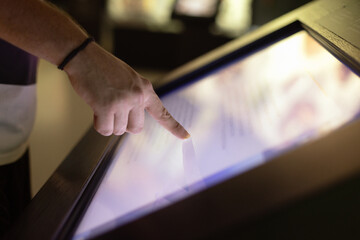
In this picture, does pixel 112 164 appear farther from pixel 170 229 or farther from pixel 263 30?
pixel 263 30

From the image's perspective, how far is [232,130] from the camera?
482 millimetres

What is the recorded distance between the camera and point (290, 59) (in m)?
0.62

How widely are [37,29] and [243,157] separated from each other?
0.32 metres

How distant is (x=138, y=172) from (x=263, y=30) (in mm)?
496

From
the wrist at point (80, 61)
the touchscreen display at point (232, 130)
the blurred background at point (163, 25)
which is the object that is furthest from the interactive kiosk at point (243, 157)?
the blurred background at point (163, 25)

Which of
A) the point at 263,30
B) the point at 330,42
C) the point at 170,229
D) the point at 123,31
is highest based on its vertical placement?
the point at 123,31

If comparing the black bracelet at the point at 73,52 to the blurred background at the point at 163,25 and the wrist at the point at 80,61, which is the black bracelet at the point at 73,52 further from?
the blurred background at the point at 163,25

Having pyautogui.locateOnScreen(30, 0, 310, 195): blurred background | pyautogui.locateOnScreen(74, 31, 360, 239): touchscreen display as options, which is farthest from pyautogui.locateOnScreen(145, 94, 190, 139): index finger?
pyautogui.locateOnScreen(30, 0, 310, 195): blurred background

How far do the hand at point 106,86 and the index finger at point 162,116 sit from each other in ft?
0.10

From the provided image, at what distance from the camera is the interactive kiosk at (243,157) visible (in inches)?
10.1

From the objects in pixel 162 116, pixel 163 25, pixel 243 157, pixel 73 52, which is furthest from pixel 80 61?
pixel 163 25

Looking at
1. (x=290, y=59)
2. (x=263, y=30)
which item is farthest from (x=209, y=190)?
(x=263, y=30)

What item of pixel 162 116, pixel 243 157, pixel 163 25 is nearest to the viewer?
pixel 243 157

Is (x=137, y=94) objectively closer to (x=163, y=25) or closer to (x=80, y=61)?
(x=80, y=61)
